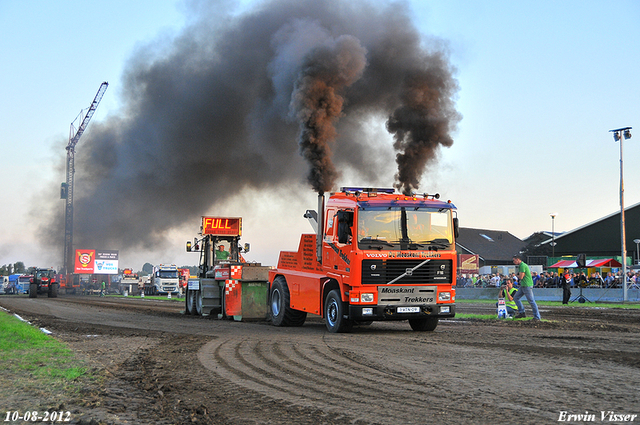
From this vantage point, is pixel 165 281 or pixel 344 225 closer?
pixel 344 225

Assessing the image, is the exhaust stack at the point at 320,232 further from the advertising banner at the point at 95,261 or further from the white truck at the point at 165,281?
Result: the advertising banner at the point at 95,261

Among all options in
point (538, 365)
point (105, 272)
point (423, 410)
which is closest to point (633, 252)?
point (538, 365)

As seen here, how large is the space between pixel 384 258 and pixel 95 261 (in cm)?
6645

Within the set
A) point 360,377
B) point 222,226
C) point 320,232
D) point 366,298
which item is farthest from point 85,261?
point 360,377

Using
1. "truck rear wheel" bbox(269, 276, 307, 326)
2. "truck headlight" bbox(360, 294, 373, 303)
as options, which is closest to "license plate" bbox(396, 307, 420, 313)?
"truck headlight" bbox(360, 294, 373, 303)

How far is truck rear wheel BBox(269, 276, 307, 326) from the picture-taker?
1562 centimetres

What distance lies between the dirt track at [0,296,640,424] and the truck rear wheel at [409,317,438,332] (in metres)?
0.90

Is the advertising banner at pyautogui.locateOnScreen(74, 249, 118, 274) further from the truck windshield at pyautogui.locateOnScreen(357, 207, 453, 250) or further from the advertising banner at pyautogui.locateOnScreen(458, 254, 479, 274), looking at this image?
the truck windshield at pyautogui.locateOnScreen(357, 207, 453, 250)

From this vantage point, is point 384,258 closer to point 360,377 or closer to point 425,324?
point 425,324

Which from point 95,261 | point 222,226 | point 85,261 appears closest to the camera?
point 222,226

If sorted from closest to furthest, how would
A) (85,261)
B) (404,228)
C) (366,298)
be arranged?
1. (366,298)
2. (404,228)
3. (85,261)

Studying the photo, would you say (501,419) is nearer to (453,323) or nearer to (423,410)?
(423,410)

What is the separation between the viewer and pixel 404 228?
42.4 feet

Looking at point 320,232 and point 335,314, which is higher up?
point 320,232
